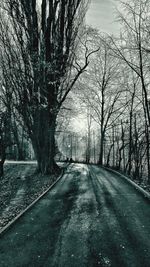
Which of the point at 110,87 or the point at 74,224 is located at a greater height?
the point at 110,87

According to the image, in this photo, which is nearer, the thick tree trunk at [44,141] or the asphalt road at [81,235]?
the asphalt road at [81,235]

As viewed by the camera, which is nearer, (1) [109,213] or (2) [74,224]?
(2) [74,224]

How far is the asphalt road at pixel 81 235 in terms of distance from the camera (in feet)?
16.1

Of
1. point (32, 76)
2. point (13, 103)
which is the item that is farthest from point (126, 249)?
point (13, 103)

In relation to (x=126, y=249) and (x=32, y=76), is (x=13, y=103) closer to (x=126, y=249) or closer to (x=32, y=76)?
(x=32, y=76)

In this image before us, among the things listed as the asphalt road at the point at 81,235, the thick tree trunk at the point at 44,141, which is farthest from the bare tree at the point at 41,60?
the asphalt road at the point at 81,235

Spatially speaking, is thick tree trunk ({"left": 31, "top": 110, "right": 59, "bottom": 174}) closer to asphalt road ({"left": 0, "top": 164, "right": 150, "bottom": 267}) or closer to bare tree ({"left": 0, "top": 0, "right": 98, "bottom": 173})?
bare tree ({"left": 0, "top": 0, "right": 98, "bottom": 173})

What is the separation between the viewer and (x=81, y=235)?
244 inches

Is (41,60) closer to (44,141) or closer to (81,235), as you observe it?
(44,141)

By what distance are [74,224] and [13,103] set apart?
1283 cm

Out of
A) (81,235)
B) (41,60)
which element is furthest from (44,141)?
(81,235)

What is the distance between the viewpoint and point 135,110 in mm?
22359

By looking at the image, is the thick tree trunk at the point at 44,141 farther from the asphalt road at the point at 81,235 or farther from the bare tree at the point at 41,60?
the asphalt road at the point at 81,235

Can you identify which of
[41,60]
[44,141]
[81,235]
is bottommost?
[81,235]
